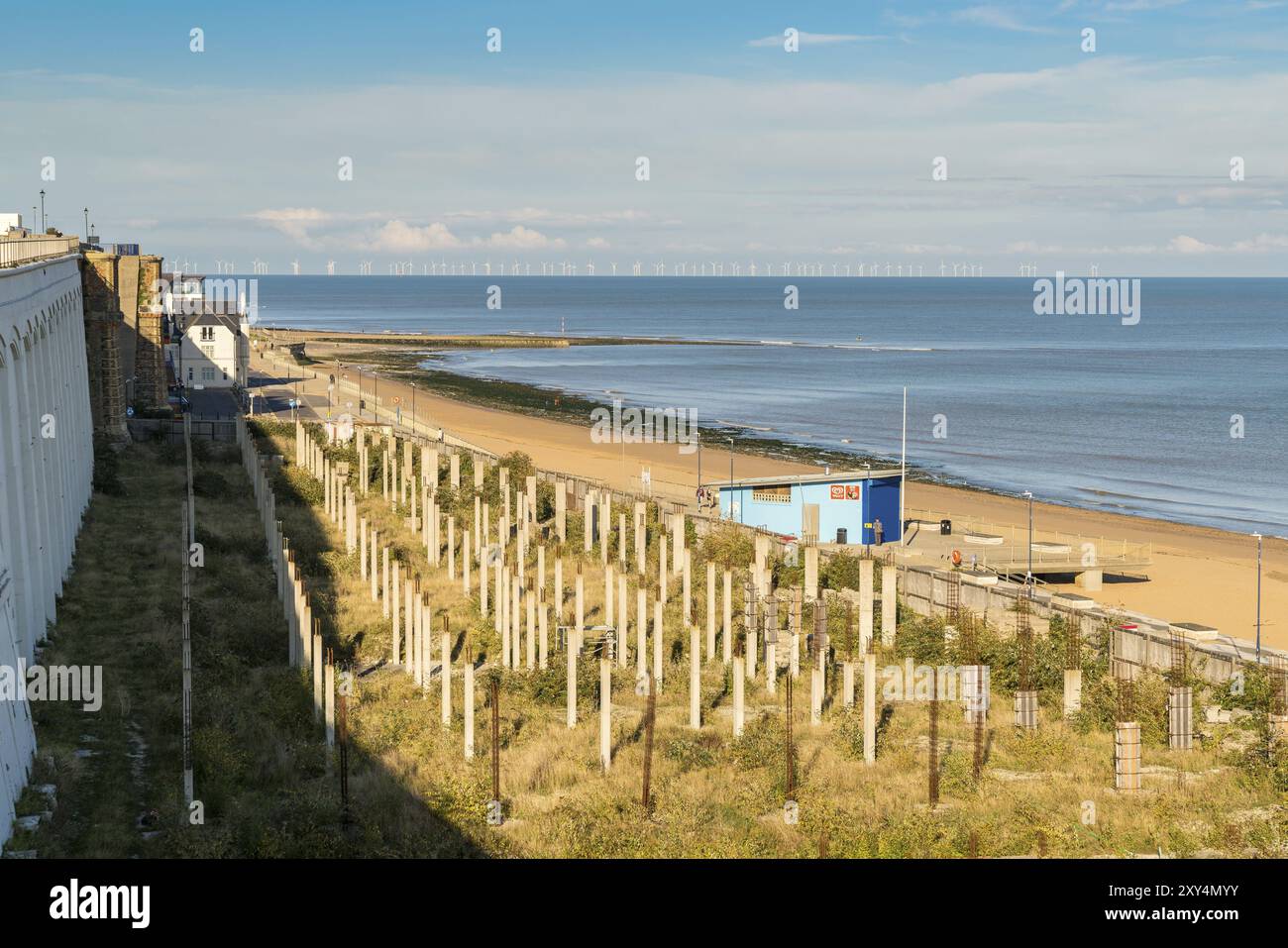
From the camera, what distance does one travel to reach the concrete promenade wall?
21.9 meters

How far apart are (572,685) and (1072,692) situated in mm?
10374

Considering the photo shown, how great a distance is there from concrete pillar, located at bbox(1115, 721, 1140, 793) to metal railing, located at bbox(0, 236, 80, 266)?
2721cm

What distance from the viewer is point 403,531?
50.4 metres

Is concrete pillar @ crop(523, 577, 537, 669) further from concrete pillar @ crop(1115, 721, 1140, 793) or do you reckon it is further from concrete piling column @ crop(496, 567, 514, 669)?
concrete pillar @ crop(1115, 721, 1140, 793)

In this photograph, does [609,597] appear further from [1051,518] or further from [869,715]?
[1051,518]

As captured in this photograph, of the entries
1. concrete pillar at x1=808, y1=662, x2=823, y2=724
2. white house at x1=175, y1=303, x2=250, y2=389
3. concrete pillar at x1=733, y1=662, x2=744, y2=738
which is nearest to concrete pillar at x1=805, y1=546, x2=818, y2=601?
concrete pillar at x1=808, y1=662, x2=823, y2=724

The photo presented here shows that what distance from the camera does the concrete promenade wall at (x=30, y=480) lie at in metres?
21.9

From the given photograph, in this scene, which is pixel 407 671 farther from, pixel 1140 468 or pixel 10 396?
pixel 1140 468

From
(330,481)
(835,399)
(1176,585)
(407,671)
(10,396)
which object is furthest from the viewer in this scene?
(835,399)

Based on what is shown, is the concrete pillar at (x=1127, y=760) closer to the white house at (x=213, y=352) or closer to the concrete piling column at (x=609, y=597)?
the concrete piling column at (x=609, y=597)

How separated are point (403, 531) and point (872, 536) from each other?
16716 millimetres

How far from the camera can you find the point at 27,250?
40.8m

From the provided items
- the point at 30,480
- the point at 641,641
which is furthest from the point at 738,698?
the point at 30,480
